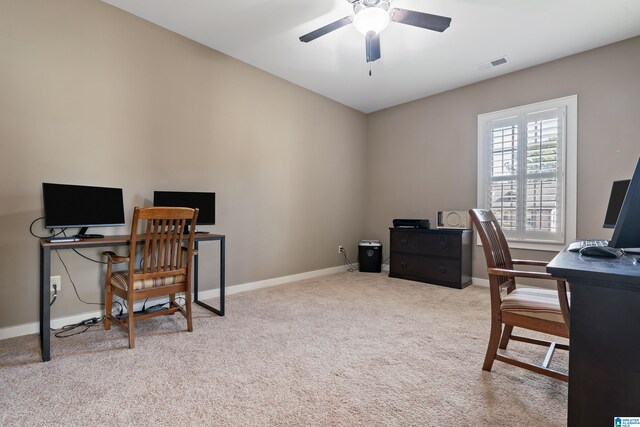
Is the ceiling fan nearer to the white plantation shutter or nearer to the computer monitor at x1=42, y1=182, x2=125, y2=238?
the white plantation shutter

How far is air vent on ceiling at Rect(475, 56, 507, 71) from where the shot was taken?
3.32 m

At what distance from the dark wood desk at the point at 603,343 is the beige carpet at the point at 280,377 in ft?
2.19

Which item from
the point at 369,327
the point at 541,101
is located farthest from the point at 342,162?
the point at 369,327

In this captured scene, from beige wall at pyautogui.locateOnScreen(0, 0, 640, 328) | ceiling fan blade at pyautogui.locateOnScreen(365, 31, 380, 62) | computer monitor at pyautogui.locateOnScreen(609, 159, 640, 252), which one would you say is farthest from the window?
computer monitor at pyautogui.locateOnScreen(609, 159, 640, 252)

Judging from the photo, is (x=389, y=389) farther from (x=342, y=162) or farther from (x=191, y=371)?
(x=342, y=162)

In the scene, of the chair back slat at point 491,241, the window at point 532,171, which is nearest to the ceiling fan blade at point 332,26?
the chair back slat at point 491,241

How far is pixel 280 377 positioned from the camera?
1679mm

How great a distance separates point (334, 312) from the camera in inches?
110

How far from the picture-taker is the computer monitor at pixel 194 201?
108 inches

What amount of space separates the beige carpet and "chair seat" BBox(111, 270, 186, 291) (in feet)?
1.26

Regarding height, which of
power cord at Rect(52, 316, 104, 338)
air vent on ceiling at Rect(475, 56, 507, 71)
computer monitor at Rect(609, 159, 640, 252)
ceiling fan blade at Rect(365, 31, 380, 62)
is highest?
air vent on ceiling at Rect(475, 56, 507, 71)

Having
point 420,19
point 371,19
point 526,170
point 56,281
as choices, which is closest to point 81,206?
point 56,281

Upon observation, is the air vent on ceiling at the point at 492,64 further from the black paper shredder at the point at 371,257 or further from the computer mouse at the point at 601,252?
the computer mouse at the point at 601,252

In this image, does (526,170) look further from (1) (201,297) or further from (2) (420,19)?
(1) (201,297)
